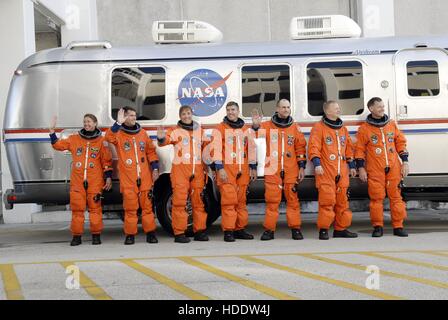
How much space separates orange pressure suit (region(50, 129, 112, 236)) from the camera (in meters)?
9.45

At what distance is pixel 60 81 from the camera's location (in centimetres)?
1002

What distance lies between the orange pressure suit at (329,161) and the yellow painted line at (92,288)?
3550 millimetres

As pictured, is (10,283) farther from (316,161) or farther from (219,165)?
(316,161)

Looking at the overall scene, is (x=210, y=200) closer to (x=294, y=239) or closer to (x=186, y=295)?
(x=294, y=239)

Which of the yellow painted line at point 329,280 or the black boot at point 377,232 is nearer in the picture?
the yellow painted line at point 329,280

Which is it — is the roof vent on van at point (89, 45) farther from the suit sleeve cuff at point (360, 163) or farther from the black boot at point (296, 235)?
the suit sleeve cuff at point (360, 163)

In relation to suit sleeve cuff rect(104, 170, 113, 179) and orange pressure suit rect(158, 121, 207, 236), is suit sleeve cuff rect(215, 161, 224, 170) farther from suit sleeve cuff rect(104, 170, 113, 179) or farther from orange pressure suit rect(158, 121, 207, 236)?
suit sleeve cuff rect(104, 170, 113, 179)

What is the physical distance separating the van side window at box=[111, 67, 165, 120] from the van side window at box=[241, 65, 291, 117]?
115cm

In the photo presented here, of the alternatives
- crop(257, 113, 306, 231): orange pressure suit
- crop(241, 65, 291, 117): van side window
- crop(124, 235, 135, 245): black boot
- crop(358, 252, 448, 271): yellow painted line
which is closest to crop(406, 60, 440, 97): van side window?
crop(241, 65, 291, 117): van side window

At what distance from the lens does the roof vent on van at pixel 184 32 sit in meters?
10.4

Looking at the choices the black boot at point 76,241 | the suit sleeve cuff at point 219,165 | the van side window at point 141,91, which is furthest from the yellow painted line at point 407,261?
the black boot at point 76,241

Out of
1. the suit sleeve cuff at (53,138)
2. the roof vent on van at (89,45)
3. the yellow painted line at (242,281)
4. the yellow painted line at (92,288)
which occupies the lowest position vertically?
the yellow painted line at (242,281)

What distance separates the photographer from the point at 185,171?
9.41m
